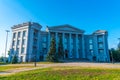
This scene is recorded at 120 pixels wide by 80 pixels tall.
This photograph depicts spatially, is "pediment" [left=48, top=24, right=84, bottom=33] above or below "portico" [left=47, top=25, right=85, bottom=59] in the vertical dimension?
above

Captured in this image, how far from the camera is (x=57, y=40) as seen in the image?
64.9 metres

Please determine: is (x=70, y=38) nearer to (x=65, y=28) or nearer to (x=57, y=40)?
(x=65, y=28)

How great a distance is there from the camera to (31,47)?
56781mm

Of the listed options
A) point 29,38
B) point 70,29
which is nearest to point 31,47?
point 29,38

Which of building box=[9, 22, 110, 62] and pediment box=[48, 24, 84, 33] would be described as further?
pediment box=[48, 24, 84, 33]

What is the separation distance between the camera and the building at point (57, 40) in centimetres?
5697

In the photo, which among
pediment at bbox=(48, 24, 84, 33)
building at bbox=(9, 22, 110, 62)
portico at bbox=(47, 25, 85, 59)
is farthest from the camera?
pediment at bbox=(48, 24, 84, 33)

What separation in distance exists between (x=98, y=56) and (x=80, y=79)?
5923 cm

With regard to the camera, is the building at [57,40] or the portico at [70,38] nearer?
the building at [57,40]

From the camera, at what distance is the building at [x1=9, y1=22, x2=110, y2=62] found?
56969mm

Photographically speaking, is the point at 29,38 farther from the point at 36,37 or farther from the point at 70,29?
the point at 70,29

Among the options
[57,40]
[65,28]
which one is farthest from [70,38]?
[57,40]

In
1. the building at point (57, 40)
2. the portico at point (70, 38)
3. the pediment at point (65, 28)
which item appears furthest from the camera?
the pediment at point (65, 28)

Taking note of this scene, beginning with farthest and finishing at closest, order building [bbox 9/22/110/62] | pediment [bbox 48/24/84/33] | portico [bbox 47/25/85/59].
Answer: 1. pediment [bbox 48/24/84/33]
2. portico [bbox 47/25/85/59]
3. building [bbox 9/22/110/62]
